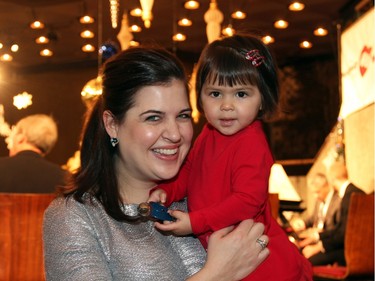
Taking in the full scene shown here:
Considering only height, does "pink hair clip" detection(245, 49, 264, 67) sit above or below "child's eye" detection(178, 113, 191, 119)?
above

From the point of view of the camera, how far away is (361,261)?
5117 mm

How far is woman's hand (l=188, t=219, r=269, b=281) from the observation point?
190 centimetres

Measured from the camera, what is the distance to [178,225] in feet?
6.70

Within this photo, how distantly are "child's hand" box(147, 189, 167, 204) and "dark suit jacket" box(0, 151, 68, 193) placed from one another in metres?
2.48

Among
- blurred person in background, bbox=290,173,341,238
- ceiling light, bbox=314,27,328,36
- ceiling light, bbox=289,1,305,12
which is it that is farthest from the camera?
ceiling light, bbox=314,27,328,36

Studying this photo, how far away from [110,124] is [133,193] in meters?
0.24

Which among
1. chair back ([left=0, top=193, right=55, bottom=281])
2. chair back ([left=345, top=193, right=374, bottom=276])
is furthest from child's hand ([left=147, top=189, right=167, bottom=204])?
chair back ([left=345, top=193, right=374, bottom=276])

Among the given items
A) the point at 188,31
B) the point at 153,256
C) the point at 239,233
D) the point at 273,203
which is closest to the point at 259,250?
the point at 239,233

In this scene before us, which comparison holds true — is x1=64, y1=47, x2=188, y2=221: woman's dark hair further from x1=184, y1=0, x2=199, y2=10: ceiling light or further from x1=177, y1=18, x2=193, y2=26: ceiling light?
x1=177, y1=18, x2=193, y2=26: ceiling light

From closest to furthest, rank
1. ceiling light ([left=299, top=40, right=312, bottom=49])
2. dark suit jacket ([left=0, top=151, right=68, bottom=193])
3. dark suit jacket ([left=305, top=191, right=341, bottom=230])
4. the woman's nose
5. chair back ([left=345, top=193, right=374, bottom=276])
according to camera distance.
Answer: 1. the woman's nose
2. dark suit jacket ([left=0, top=151, right=68, bottom=193])
3. chair back ([left=345, top=193, right=374, bottom=276])
4. dark suit jacket ([left=305, top=191, right=341, bottom=230])
5. ceiling light ([left=299, top=40, right=312, bottom=49])

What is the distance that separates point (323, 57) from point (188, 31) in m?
3.06

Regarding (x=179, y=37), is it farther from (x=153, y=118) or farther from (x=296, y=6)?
(x=153, y=118)

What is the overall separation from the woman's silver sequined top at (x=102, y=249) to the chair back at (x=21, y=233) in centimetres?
142

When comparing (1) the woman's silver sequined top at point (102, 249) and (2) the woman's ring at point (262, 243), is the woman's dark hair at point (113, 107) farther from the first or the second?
(2) the woman's ring at point (262, 243)
